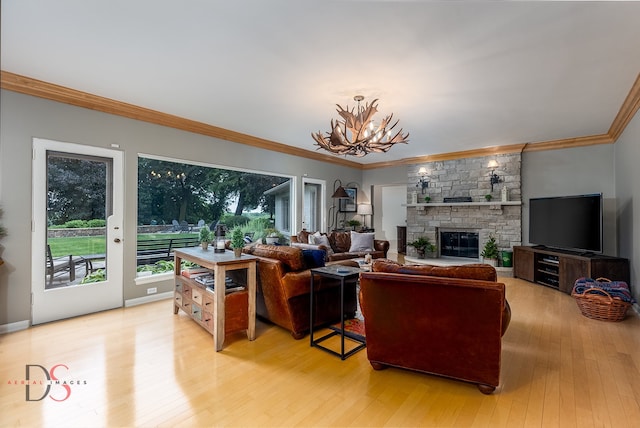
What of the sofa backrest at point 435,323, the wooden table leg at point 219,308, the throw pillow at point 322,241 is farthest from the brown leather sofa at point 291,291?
the throw pillow at point 322,241

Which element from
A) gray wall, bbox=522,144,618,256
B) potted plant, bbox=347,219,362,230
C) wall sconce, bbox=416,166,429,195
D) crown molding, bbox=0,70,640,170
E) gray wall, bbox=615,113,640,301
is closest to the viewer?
crown molding, bbox=0,70,640,170

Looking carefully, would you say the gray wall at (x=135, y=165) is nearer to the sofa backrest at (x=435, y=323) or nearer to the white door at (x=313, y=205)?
the white door at (x=313, y=205)

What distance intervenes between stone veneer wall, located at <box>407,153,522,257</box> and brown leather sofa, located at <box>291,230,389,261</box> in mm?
1589

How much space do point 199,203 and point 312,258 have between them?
2680 millimetres

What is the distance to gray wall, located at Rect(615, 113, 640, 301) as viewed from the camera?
12.7 ft

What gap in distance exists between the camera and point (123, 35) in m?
2.40

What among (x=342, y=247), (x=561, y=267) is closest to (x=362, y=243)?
(x=342, y=247)

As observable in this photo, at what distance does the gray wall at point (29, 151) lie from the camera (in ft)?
10.4

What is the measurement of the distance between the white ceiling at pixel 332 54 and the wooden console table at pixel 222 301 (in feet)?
6.18

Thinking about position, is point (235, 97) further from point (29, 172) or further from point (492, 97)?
point (492, 97)

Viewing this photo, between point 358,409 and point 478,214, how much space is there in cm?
573

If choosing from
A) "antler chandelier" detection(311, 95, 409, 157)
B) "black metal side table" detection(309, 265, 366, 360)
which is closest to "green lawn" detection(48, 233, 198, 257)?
"black metal side table" detection(309, 265, 366, 360)

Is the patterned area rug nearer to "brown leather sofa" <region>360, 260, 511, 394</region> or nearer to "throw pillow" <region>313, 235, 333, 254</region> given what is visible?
"brown leather sofa" <region>360, 260, 511, 394</region>

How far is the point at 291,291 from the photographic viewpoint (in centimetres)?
296
